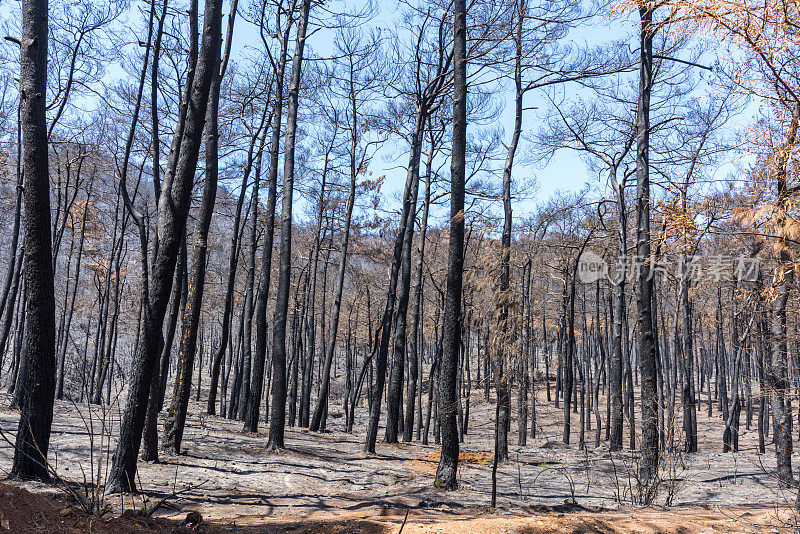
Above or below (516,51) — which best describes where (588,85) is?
below

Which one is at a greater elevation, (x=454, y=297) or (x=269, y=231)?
(x=269, y=231)

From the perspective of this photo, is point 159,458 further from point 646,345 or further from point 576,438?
point 576,438

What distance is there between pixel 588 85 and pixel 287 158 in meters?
7.15

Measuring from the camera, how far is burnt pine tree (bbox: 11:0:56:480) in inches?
222

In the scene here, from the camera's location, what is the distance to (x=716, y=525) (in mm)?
5711

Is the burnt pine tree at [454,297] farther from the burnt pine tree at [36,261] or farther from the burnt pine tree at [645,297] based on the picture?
the burnt pine tree at [36,261]

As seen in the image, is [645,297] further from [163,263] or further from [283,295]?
[163,263]

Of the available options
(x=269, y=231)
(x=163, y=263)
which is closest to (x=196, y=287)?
(x=163, y=263)

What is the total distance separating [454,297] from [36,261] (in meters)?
5.70

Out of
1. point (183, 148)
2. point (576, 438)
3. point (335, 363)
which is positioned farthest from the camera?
point (335, 363)

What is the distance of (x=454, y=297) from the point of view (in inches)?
324

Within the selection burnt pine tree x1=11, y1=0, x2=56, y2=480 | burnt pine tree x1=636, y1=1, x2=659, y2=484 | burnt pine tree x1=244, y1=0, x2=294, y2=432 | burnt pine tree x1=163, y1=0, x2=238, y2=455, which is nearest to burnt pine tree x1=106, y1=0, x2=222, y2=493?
burnt pine tree x1=11, y1=0, x2=56, y2=480

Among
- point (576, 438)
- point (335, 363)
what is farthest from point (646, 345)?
point (335, 363)

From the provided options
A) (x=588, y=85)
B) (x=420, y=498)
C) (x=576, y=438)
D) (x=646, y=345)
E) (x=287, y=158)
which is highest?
(x=588, y=85)
